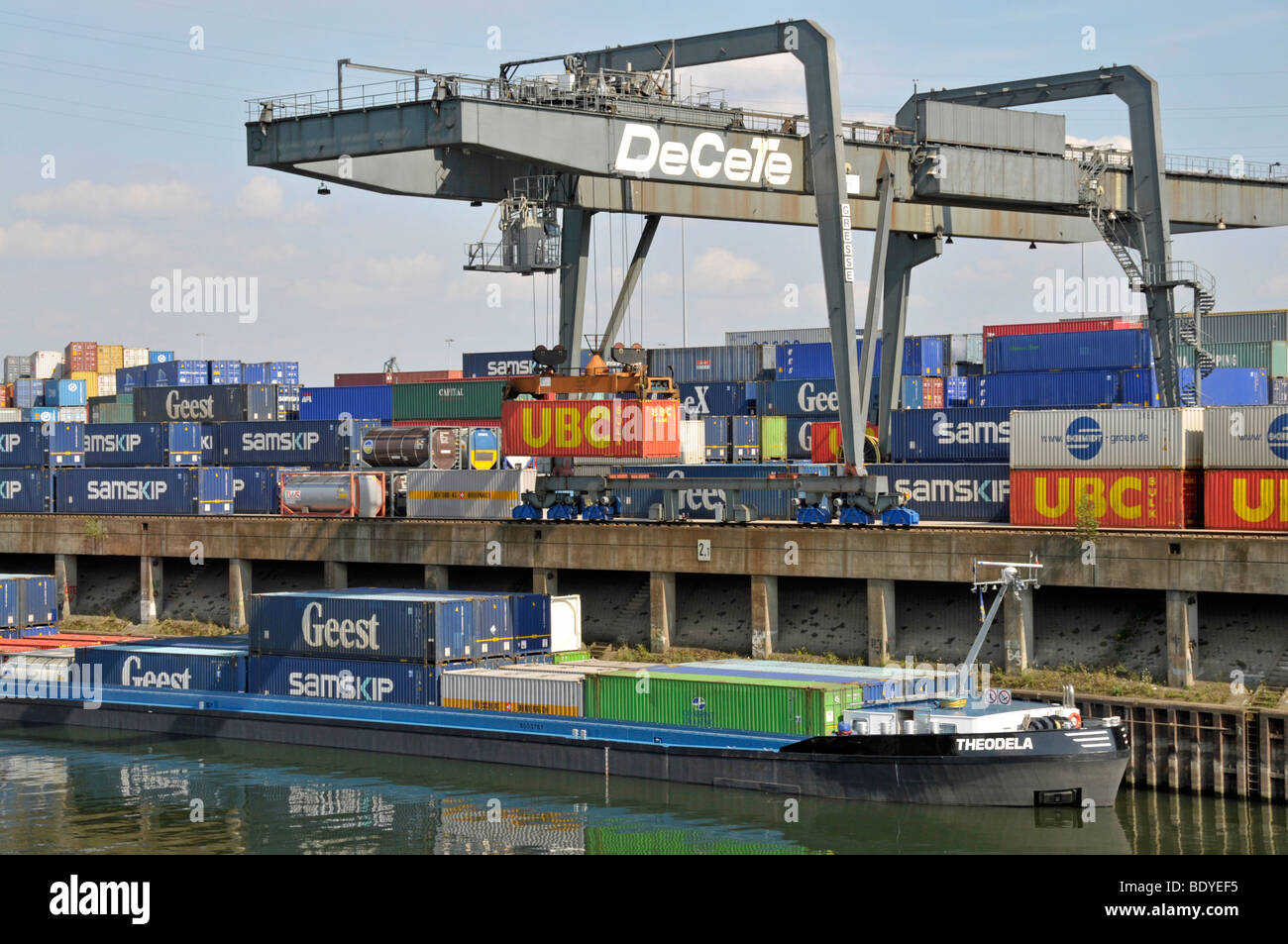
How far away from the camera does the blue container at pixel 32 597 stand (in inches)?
2157

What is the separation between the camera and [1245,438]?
150ft

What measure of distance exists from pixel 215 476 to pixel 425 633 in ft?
99.9

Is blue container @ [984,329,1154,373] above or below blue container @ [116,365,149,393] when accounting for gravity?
below

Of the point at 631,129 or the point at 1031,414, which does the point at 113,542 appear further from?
the point at 1031,414

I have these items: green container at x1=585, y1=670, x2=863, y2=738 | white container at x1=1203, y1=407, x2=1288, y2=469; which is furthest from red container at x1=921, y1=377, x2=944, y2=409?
green container at x1=585, y1=670, x2=863, y2=738

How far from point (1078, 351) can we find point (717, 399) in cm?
1716

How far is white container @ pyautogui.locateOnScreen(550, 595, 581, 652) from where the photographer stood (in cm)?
4538

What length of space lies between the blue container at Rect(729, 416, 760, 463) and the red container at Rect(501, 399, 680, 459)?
14.6 metres

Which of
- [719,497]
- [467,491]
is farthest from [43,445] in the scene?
[719,497]

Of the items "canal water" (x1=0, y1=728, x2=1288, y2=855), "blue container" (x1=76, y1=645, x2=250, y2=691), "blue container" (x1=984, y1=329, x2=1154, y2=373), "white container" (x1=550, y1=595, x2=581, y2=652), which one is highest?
"blue container" (x1=984, y1=329, x2=1154, y2=373)

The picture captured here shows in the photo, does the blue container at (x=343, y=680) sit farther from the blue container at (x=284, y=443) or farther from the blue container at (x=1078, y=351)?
the blue container at (x=1078, y=351)

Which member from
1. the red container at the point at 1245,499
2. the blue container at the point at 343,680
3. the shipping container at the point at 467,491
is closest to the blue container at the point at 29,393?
the shipping container at the point at 467,491

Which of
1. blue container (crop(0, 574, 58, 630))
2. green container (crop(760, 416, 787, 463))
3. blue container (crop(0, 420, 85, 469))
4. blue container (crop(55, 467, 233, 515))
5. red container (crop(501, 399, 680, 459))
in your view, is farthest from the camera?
blue container (crop(0, 420, 85, 469))

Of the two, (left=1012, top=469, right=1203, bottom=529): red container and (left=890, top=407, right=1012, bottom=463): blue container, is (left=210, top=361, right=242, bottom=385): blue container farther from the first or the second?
(left=1012, top=469, right=1203, bottom=529): red container
